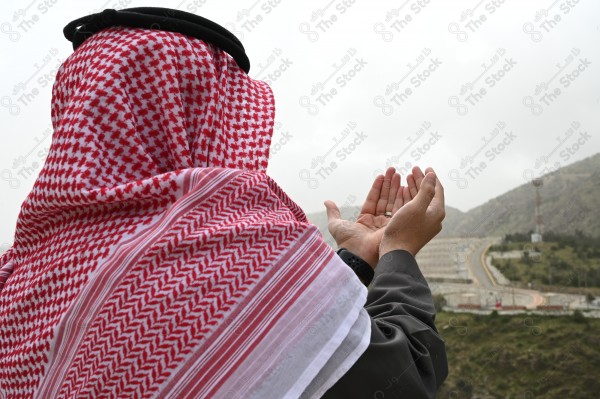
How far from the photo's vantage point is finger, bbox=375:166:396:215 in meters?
1.45

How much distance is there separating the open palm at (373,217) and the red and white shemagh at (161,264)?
48 cm

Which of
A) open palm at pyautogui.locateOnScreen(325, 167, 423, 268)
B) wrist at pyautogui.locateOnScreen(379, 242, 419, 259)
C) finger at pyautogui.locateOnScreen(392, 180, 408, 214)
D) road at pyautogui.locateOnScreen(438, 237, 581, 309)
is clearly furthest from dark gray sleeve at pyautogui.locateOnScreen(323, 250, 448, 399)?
road at pyautogui.locateOnScreen(438, 237, 581, 309)

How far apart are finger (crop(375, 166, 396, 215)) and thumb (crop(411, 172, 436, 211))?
0.27m

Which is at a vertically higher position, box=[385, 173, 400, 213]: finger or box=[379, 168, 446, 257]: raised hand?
box=[379, 168, 446, 257]: raised hand

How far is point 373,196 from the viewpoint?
1462 millimetres

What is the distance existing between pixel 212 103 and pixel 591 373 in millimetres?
17012

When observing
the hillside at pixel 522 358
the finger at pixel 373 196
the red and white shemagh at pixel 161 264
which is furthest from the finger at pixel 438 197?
the hillside at pixel 522 358

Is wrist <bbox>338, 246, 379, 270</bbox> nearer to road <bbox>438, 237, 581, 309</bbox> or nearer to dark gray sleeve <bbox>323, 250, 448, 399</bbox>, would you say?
dark gray sleeve <bbox>323, 250, 448, 399</bbox>

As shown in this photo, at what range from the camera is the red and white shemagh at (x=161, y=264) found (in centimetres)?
76

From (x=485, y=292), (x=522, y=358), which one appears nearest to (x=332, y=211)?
(x=522, y=358)

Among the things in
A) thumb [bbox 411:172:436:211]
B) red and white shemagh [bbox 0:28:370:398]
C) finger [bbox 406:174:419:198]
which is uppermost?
red and white shemagh [bbox 0:28:370:398]

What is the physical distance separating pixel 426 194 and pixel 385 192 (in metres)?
0.29

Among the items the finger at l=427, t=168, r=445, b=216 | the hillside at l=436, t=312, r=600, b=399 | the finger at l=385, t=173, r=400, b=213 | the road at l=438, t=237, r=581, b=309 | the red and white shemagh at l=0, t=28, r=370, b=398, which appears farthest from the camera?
the road at l=438, t=237, r=581, b=309

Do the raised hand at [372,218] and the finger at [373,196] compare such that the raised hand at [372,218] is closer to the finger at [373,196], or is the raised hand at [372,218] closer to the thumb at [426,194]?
the finger at [373,196]
